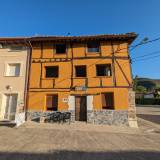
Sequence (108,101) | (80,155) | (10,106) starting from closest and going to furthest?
(80,155), (108,101), (10,106)

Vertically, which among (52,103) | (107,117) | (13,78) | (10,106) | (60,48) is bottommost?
(107,117)

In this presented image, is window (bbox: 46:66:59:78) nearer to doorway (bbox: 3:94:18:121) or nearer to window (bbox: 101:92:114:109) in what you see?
doorway (bbox: 3:94:18:121)

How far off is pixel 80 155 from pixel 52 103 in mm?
8176

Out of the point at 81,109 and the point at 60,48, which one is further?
the point at 60,48

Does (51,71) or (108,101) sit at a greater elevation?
(51,71)

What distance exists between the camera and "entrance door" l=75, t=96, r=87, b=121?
13.2 meters

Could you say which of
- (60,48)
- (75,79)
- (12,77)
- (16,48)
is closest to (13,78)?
(12,77)

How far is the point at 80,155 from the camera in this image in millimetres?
5738

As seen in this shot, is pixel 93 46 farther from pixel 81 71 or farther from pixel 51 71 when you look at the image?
pixel 51 71

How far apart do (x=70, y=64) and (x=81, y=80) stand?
1765 mm

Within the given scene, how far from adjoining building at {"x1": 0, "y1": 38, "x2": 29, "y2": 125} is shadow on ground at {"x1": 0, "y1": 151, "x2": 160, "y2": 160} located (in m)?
7.59

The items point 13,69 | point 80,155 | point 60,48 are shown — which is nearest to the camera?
point 80,155

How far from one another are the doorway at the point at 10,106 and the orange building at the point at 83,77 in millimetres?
1439

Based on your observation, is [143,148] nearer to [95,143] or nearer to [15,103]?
[95,143]
